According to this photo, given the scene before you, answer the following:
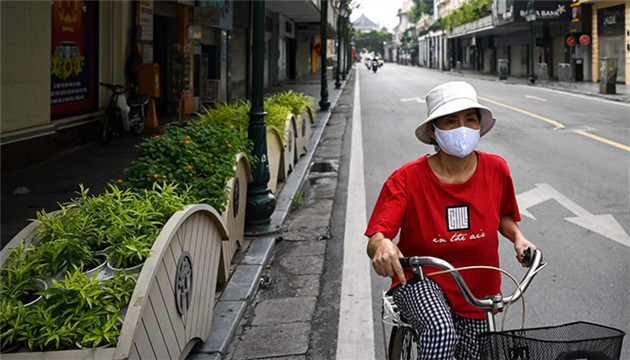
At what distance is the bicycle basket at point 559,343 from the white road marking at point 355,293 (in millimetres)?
2187

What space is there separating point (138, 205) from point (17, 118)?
7.39 meters

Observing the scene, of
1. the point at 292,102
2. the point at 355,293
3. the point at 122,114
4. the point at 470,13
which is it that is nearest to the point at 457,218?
the point at 355,293

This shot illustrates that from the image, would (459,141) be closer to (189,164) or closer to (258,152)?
(189,164)

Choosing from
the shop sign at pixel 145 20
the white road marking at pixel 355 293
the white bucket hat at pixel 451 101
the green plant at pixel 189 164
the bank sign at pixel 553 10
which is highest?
the bank sign at pixel 553 10

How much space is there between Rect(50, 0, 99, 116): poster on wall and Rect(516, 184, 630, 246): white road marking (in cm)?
792

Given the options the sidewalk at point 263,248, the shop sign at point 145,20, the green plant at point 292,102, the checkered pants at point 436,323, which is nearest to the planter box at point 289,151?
the sidewalk at point 263,248

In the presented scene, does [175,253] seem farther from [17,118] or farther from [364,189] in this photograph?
[17,118]

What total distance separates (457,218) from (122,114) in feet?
38.7

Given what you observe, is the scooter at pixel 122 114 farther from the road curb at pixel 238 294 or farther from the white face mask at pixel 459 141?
the white face mask at pixel 459 141

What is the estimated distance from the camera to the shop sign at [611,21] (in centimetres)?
3625

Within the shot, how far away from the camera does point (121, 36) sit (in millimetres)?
14656

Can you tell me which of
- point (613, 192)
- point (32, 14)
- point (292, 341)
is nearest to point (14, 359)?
point (292, 341)

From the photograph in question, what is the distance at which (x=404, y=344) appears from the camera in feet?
9.85

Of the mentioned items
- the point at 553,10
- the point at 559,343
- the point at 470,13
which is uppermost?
the point at 470,13
